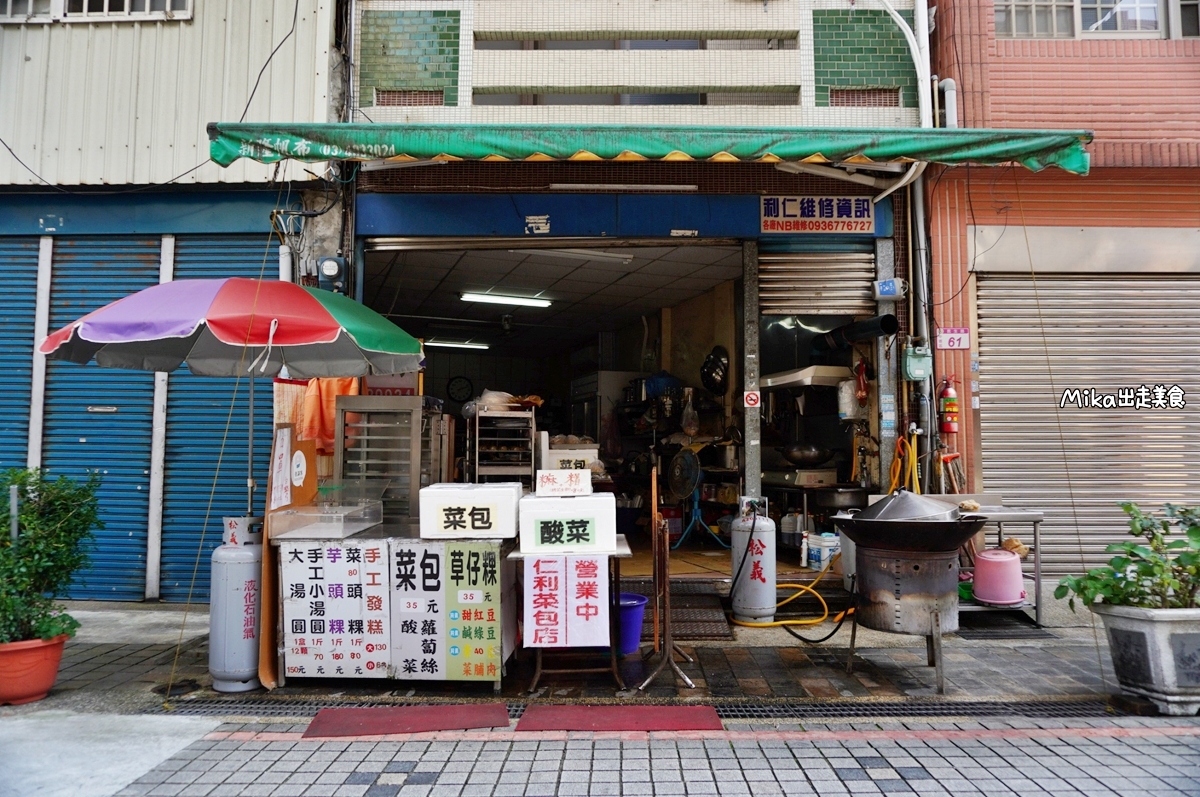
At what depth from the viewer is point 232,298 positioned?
532 cm

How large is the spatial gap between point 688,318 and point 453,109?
18.5 feet

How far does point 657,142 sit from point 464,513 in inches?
138

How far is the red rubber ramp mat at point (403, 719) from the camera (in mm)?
4785

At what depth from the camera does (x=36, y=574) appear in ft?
17.7

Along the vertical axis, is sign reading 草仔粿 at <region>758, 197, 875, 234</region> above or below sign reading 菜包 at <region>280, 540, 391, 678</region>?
above

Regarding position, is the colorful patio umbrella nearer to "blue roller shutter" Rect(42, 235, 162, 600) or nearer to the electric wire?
"blue roller shutter" Rect(42, 235, 162, 600)

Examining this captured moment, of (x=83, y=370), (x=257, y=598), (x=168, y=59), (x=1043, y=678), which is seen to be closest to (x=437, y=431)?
(x=257, y=598)

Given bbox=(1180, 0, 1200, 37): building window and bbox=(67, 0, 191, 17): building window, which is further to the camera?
bbox=(1180, 0, 1200, 37): building window

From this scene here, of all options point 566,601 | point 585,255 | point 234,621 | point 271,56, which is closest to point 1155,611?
point 566,601

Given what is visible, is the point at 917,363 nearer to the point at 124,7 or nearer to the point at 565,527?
the point at 565,527

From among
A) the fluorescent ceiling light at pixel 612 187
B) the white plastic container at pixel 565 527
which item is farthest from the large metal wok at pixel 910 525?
the fluorescent ceiling light at pixel 612 187

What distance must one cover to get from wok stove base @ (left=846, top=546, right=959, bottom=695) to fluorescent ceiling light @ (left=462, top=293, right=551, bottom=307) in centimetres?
807

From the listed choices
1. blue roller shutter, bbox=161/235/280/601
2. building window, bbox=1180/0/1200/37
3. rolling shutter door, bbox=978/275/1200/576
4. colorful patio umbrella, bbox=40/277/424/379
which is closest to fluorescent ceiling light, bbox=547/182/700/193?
colorful patio umbrella, bbox=40/277/424/379

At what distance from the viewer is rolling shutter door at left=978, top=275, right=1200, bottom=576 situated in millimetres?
8477
